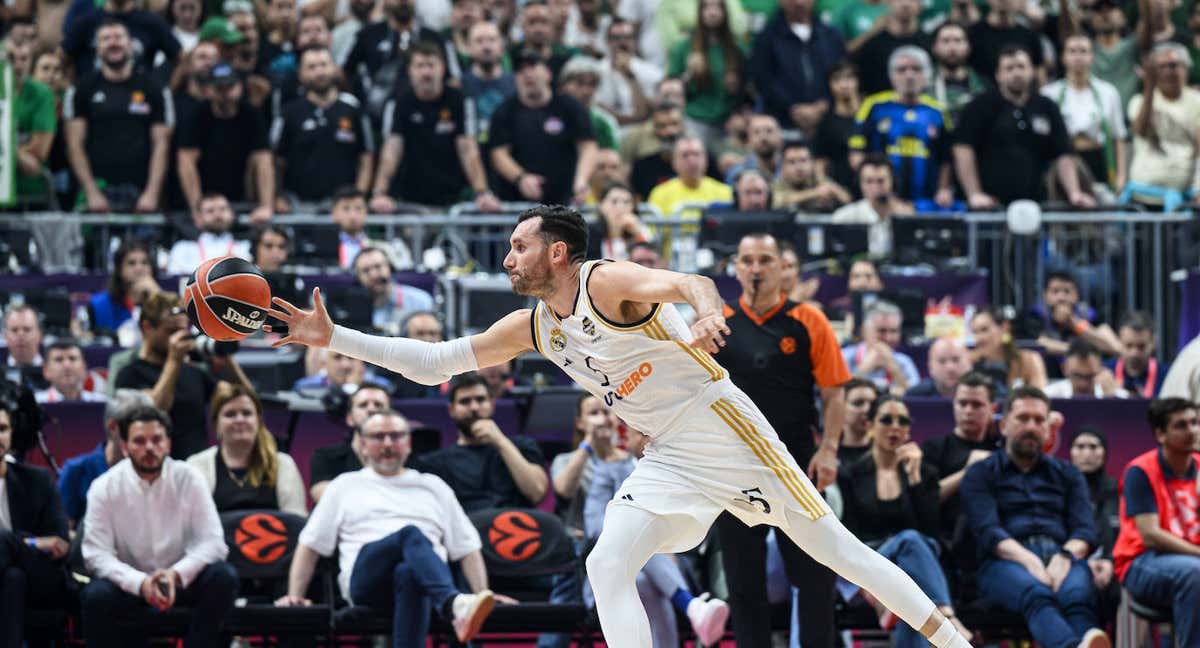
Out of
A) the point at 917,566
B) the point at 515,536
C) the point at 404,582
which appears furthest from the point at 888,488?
the point at 404,582

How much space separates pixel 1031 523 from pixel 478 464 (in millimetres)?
3102

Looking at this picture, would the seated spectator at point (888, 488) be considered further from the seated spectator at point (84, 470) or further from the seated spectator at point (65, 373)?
the seated spectator at point (65, 373)

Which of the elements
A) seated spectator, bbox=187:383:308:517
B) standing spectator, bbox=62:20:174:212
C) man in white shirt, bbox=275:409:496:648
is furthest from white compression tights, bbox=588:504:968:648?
standing spectator, bbox=62:20:174:212

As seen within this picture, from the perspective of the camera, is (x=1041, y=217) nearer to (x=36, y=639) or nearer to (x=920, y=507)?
(x=920, y=507)

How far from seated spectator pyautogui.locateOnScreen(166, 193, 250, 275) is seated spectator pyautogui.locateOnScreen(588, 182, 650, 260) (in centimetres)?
266

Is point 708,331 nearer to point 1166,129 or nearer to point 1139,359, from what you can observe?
point 1139,359

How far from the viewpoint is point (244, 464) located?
1021 cm

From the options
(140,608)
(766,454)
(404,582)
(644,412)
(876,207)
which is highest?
(876,207)

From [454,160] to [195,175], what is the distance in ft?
7.03

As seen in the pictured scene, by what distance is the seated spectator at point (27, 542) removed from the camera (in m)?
9.18

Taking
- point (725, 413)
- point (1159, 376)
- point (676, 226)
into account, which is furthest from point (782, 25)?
point (725, 413)

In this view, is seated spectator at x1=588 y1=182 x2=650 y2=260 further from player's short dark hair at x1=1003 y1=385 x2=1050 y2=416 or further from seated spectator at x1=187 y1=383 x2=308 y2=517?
player's short dark hair at x1=1003 y1=385 x2=1050 y2=416

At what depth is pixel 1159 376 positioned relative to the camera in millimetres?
12703

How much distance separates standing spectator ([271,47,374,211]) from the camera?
1500 cm
